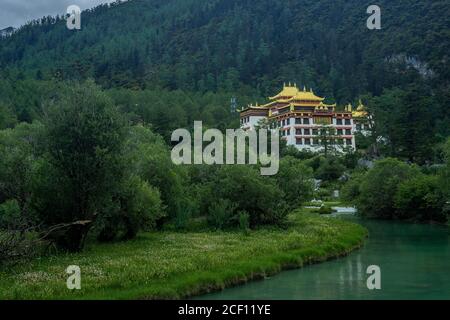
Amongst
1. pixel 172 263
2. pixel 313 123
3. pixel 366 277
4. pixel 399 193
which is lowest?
pixel 366 277

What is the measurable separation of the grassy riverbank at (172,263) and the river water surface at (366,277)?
778mm

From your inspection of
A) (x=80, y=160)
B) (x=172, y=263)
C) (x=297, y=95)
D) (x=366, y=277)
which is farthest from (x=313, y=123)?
(x=172, y=263)

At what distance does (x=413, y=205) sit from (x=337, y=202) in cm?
2046

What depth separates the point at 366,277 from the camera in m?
24.5

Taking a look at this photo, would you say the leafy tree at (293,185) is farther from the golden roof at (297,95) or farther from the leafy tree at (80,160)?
the golden roof at (297,95)

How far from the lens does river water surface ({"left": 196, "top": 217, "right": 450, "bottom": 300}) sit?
835 inches

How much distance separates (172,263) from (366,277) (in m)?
8.33

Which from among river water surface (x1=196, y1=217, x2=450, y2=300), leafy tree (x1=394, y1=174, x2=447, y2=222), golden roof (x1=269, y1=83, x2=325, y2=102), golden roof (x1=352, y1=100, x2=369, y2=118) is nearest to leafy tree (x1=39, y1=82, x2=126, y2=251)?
river water surface (x1=196, y1=217, x2=450, y2=300)

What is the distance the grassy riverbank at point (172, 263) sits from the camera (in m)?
19.2

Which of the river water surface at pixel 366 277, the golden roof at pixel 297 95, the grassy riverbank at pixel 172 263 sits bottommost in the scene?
the river water surface at pixel 366 277

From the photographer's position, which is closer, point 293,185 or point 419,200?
point 293,185

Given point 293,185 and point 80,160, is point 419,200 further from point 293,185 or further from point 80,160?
point 80,160

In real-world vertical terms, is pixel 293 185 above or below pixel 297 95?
below

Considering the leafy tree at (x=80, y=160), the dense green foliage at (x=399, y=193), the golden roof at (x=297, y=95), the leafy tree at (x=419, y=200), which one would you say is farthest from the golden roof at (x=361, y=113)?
the leafy tree at (x=80, y=160)
